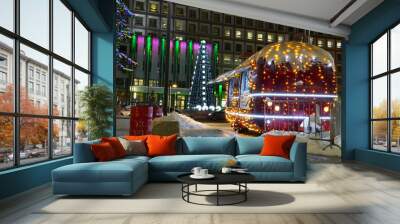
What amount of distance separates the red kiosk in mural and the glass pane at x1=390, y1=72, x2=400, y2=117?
2.65 meters

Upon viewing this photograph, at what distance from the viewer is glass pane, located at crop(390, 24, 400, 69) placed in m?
8.12

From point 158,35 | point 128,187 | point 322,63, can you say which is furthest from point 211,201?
point 158,35

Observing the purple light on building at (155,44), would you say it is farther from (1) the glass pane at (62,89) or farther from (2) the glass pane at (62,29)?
(1) the glass pane at (62,89)

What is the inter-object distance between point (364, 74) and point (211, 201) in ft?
22.9

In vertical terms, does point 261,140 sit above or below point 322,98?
below

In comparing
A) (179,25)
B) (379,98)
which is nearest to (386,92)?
(379,98)

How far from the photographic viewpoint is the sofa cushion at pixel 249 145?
641cm

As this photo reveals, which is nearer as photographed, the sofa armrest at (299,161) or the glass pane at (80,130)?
the sofa armrest at (299,161)

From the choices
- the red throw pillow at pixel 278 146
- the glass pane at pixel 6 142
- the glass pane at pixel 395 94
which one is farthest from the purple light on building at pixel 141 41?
the glass pane at pixel 6 142

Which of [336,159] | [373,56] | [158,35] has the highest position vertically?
[158,35]

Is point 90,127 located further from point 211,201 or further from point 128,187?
point 211,201

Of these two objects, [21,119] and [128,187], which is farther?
[21,119]

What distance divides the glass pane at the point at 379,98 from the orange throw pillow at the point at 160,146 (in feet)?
17.4

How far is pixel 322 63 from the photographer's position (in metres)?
10.9
